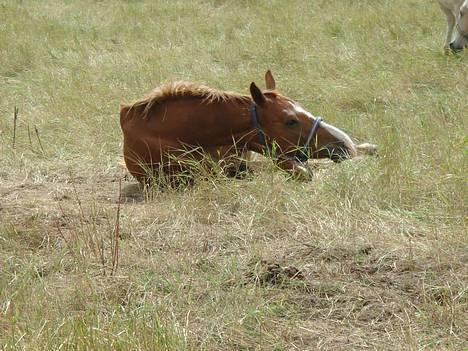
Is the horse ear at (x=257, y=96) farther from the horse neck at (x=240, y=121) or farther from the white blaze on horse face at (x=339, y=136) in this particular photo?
the white blaze on horse face at (x=339, y=136)

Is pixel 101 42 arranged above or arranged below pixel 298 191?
below

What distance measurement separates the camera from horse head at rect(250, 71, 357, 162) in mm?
5320

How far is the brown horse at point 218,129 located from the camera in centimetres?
530

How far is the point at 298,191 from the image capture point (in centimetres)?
457

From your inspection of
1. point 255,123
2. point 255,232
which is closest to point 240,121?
point 255,123

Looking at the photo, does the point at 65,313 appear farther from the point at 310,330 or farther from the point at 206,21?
the point at 206,21

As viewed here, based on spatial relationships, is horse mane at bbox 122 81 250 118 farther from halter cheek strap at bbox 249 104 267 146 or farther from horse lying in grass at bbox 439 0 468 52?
horse lying in grass at bbox 439 0 468 52

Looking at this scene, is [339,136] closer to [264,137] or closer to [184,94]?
[264,137]

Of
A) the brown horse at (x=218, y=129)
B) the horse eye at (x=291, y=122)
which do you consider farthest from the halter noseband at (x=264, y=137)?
the horse eye at (x=291, y=122)

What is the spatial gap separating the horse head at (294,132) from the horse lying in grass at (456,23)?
3679 mm

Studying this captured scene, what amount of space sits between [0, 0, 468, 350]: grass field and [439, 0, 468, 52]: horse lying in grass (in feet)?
2.15

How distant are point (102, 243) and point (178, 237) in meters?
0.50

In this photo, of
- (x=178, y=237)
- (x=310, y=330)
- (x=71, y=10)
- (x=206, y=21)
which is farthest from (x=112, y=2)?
(x=310, y=330)

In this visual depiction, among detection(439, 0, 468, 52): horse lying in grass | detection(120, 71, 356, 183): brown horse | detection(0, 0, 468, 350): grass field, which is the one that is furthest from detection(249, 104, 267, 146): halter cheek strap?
detection(439, 0, 468, 52): horse lying in grass
